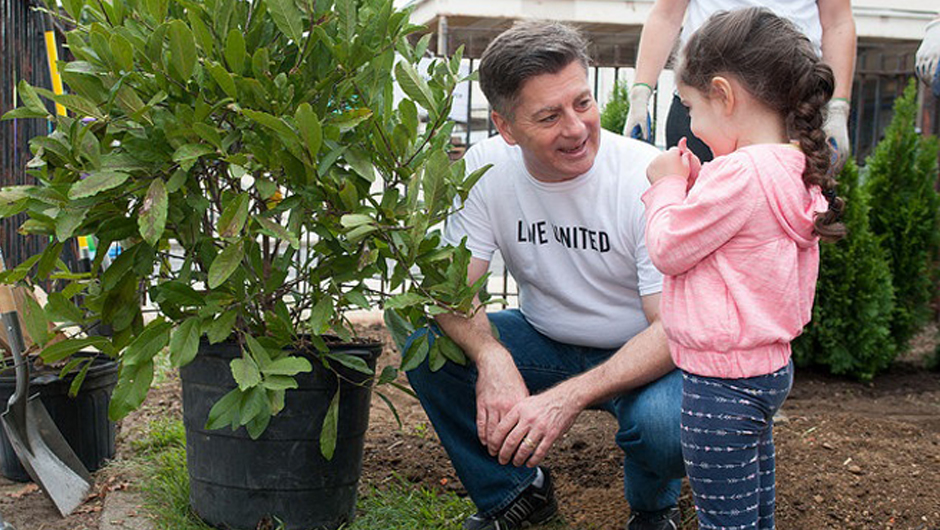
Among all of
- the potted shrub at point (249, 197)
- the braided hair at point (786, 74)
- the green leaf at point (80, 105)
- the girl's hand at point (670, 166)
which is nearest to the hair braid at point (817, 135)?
the braided hair at point (786, 74)

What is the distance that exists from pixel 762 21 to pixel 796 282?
53cm

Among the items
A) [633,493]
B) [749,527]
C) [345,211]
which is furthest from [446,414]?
[749,527]

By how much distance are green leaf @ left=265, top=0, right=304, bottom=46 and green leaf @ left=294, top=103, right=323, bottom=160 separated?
0.17m

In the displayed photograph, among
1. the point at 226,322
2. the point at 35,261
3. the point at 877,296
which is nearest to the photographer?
the point at 226,322

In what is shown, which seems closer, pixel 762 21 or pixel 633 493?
pixel 762 21

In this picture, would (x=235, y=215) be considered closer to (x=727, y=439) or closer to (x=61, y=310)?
→ (x=61, y=310)

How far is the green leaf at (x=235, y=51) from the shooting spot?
1988 mm

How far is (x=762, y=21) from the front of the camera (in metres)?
1.88

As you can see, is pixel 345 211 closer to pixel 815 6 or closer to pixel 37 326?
pixel 37 326

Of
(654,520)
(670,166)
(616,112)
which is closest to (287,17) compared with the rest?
(670,166)

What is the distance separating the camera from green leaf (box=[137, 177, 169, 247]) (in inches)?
77.5

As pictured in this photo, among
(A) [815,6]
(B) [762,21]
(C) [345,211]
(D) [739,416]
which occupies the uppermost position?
(A) [815,6]

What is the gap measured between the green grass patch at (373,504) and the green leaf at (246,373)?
0.66 metres

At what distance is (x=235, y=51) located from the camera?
202 cm
